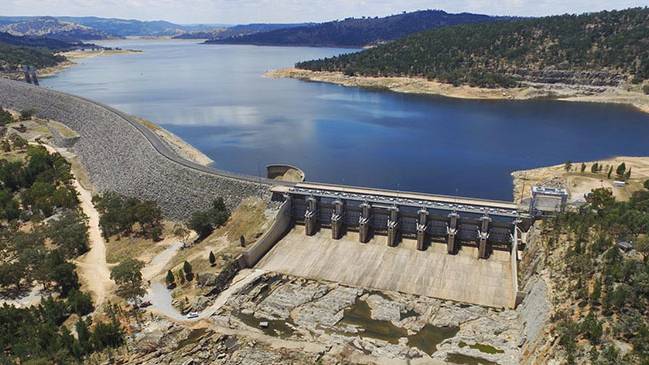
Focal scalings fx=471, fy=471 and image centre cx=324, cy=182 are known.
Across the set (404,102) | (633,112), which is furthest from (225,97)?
(633,112)

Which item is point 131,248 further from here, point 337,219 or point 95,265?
point 337,219

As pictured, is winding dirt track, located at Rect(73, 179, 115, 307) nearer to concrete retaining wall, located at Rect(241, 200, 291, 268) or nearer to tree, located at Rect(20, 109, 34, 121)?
concrete retaining wall, located at Rect(241, 200, 291, 268)

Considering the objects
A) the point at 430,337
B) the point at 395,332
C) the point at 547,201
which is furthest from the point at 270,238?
the point at 547,201

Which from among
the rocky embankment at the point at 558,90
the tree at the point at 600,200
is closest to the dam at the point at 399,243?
the tree at the point at 600,200

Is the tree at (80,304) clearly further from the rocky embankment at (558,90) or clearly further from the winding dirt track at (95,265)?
the rocky embankment at (558,90)

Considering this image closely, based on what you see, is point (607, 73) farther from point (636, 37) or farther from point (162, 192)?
point (162, 192)

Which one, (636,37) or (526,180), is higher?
(636,37)
